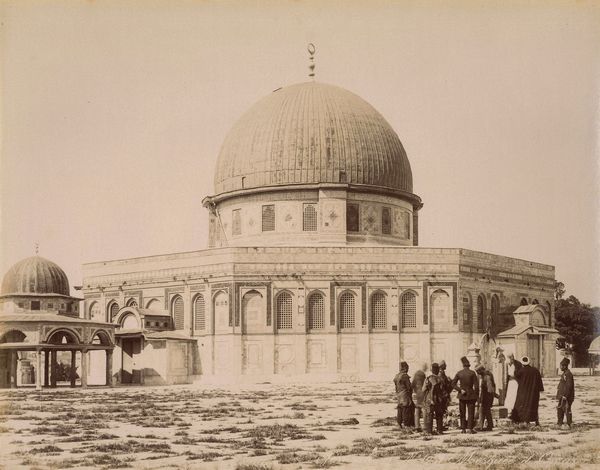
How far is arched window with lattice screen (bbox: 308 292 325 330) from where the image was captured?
53.7 meters

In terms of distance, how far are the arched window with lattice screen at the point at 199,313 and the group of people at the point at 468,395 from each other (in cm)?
3188

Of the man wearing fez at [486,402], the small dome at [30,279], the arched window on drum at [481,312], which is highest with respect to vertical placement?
the small dome at [30,279]

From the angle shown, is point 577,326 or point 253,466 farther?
point 577,326

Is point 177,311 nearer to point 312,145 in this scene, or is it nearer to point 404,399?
point 312,145

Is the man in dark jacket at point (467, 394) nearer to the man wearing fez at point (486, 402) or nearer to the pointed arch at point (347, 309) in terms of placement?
the man wearing fez at point (486, 402)

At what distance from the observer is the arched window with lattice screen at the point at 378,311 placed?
54.1m

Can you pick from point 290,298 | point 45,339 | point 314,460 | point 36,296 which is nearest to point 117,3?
point 314,460

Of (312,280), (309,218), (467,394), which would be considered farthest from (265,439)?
(309,218)

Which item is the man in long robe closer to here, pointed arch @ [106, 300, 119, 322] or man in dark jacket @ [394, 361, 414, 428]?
man in dark jacket @ [394, 361, 414, 428]

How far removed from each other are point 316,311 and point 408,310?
17.2ft

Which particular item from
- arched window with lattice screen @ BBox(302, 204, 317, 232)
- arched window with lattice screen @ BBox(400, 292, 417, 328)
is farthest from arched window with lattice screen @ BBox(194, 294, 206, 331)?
arched window with lattice screen @ BBox(400, 292, 417, 328)

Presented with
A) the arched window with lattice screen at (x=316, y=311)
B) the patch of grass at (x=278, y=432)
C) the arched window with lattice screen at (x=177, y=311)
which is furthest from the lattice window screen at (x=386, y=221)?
the patch of grass at (x=278, y=432)

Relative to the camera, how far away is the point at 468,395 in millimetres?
22719

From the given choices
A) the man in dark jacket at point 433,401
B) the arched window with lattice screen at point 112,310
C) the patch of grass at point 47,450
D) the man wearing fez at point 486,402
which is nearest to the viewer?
the patch of grass at point 47,450
